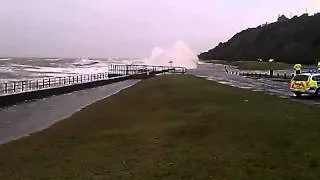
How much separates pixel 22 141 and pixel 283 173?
11282 millimetres

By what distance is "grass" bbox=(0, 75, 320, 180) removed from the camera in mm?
9875

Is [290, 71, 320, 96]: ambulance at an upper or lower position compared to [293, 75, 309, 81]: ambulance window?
lower

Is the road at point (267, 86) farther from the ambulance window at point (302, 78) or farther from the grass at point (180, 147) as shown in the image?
the grass at point (180, 147)

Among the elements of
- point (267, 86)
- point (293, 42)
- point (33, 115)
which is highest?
point (293, 42)

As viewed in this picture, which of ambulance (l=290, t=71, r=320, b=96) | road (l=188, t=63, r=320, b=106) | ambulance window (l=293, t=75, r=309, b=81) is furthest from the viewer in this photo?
ambulance window (l=293, t=75, r=309, b=81)

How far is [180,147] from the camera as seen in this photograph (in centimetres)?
1305

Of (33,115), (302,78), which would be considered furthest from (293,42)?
(33,115)

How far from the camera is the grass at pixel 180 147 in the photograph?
9.88 meters

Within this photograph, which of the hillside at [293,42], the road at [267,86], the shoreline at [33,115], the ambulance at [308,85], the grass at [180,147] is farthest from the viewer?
the hillside at [293,42]

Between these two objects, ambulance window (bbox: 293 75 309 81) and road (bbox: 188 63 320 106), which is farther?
ambulance window (bbox: 293 75 309 81)

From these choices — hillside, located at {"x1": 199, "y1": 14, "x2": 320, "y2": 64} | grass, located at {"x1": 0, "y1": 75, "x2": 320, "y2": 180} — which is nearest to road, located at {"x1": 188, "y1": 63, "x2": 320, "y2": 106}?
grass, located at {"x1": 0, "y1": 75, "x2": 320, "y2": 180}

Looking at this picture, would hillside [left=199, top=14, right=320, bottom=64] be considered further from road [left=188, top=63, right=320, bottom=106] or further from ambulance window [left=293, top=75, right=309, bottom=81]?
ambulance window [left=293, top=75, right=309, bottom=81]

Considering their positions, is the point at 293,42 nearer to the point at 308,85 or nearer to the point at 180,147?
the point at 308,85

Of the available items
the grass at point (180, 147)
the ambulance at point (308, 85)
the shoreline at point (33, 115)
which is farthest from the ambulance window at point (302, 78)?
the shoreline at point (33, 115)
